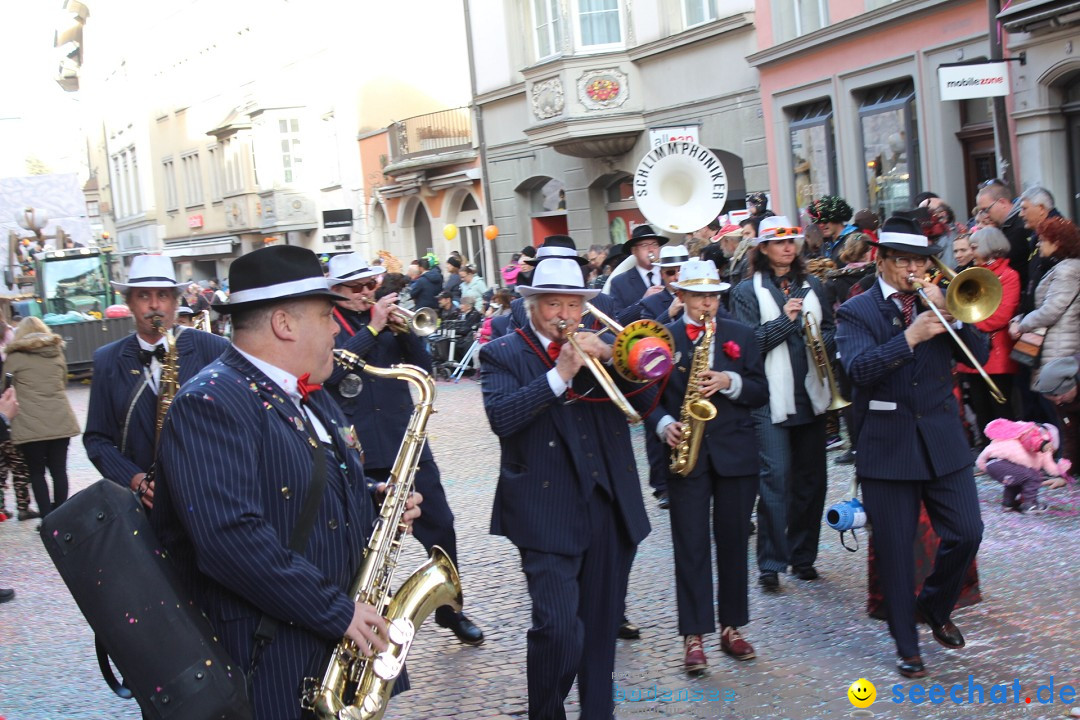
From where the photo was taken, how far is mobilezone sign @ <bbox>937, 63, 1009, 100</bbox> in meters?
11.4

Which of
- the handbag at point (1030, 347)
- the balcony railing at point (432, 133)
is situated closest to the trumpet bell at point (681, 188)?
the handbag at point (1030, 347)

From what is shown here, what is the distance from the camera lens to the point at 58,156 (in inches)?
3570

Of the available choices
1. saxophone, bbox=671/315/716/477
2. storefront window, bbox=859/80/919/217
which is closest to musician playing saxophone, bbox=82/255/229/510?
saxophone, bbox=671/315/716/477

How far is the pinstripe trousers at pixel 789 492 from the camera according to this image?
6.93 meters

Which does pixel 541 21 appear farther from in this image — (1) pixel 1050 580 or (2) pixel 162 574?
(2) pixel 162 574

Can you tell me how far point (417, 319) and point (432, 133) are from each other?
A: 23.2 meters

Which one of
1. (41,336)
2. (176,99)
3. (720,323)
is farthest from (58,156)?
(720,323)

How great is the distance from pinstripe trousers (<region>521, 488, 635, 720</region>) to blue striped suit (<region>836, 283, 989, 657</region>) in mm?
1293

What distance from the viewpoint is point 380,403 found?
654 centimetres

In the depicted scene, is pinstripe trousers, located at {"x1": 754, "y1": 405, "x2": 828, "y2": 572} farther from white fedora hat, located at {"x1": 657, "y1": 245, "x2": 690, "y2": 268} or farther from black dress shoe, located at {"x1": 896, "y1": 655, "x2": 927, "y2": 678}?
white fedora hat, located at {"x1": 657, "y1": 245, "x2": 690, "y2": 268}

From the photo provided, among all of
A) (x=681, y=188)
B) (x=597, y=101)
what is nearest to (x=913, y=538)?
(x=681, y=188)

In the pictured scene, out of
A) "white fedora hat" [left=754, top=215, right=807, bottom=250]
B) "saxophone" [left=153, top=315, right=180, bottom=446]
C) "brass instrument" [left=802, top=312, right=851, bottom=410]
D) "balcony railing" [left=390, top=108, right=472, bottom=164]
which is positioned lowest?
"brass instrument" [left=802, top=312, right=851, bottom=410]

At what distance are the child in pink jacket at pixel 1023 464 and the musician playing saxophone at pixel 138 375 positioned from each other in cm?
506

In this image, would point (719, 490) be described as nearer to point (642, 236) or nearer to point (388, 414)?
point (388, 414)
